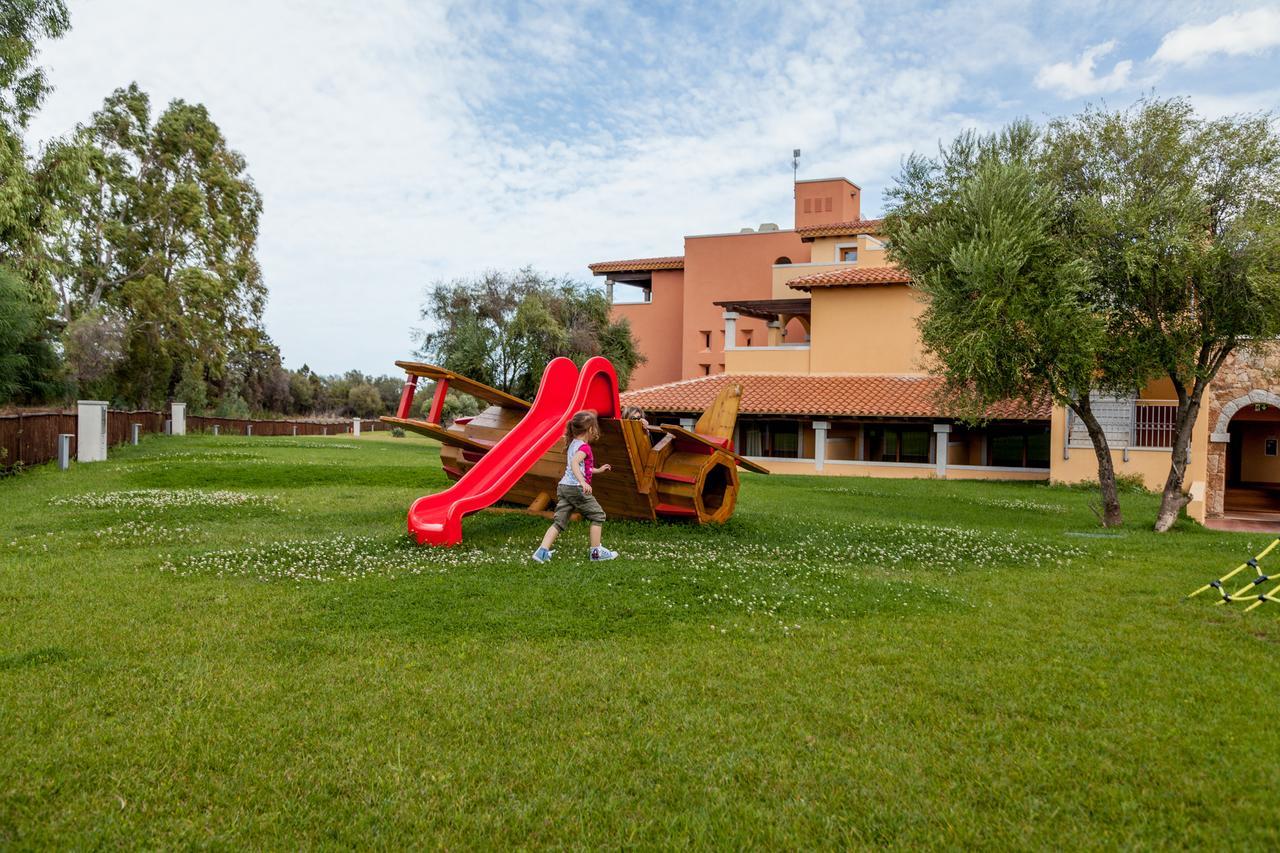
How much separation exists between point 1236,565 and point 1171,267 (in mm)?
→ 7100

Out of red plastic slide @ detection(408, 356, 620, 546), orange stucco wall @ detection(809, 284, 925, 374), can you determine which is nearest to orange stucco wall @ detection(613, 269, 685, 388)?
orange stucco wall @ detection(809, 284, 925, 374)

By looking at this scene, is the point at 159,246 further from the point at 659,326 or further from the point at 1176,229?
the point at 1176,229

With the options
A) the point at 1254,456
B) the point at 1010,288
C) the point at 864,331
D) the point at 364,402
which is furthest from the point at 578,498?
the point at 364,402

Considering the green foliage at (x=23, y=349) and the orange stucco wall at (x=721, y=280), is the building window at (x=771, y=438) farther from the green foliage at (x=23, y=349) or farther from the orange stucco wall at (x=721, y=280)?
the green foliage at (x=23, y=349)

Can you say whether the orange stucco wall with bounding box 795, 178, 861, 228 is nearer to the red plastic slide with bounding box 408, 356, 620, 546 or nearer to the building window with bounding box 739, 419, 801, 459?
the building window with bounding box 739, 419, 801, 459

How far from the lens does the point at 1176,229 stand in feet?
53.2

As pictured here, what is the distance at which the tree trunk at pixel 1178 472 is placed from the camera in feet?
56.1

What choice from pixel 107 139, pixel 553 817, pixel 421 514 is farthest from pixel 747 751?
pixel 107 139

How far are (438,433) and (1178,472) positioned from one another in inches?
563

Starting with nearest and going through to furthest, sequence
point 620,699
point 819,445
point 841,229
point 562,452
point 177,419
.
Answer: point 620,699, point 562,452, point 819,445, point 841,229, point 177,419

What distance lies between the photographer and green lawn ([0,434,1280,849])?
424cm

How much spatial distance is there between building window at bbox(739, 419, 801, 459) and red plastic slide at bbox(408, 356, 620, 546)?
23.1m

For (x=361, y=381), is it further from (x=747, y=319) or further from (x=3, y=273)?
(x=3, y=273)

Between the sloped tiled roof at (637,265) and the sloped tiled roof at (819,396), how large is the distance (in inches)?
678
